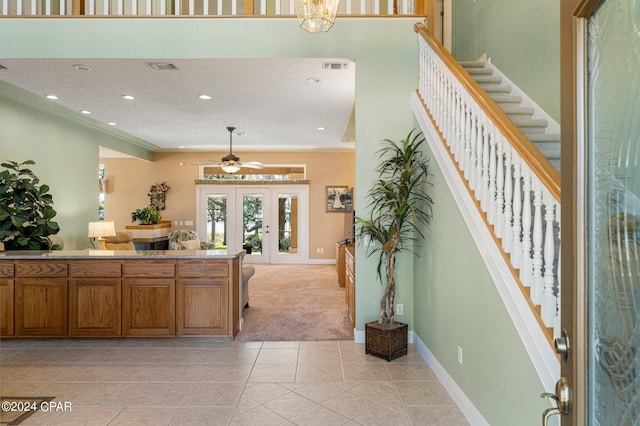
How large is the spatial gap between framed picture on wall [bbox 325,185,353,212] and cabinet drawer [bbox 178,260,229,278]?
223 inches

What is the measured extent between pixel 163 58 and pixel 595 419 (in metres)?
4.20

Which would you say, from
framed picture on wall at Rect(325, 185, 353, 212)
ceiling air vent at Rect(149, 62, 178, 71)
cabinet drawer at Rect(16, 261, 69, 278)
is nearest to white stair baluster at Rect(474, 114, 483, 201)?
ceiling air vent at Rect(149, 62, 178, 71)

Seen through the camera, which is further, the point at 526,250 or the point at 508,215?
the point at 508,215

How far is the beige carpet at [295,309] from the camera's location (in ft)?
12.8

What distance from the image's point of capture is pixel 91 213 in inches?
254

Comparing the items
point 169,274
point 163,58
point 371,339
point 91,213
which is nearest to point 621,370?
point 371,339

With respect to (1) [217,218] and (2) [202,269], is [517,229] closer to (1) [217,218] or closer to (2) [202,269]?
(2) [202,269]

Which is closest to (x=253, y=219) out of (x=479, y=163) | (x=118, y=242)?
(x=118, y=242)

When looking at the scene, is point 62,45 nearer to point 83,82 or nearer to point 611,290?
point 83,82

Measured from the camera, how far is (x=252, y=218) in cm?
932

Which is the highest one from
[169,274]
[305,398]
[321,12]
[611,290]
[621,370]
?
[321,12]

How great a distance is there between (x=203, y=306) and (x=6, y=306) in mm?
2000

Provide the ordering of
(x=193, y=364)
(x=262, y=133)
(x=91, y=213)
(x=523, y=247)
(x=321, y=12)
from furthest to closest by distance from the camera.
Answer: (x=262, y=133) → (x=91, y=213) → (x=193, y=364) → (x=321, y=12) → (x=523, y=247)

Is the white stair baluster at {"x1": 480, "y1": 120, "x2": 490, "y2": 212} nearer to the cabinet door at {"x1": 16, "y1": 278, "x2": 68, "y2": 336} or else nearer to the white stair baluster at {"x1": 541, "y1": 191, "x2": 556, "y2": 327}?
the white stair baluster at {"x1": 541, "y1": 191, "x2": 556, "y2": 327}
